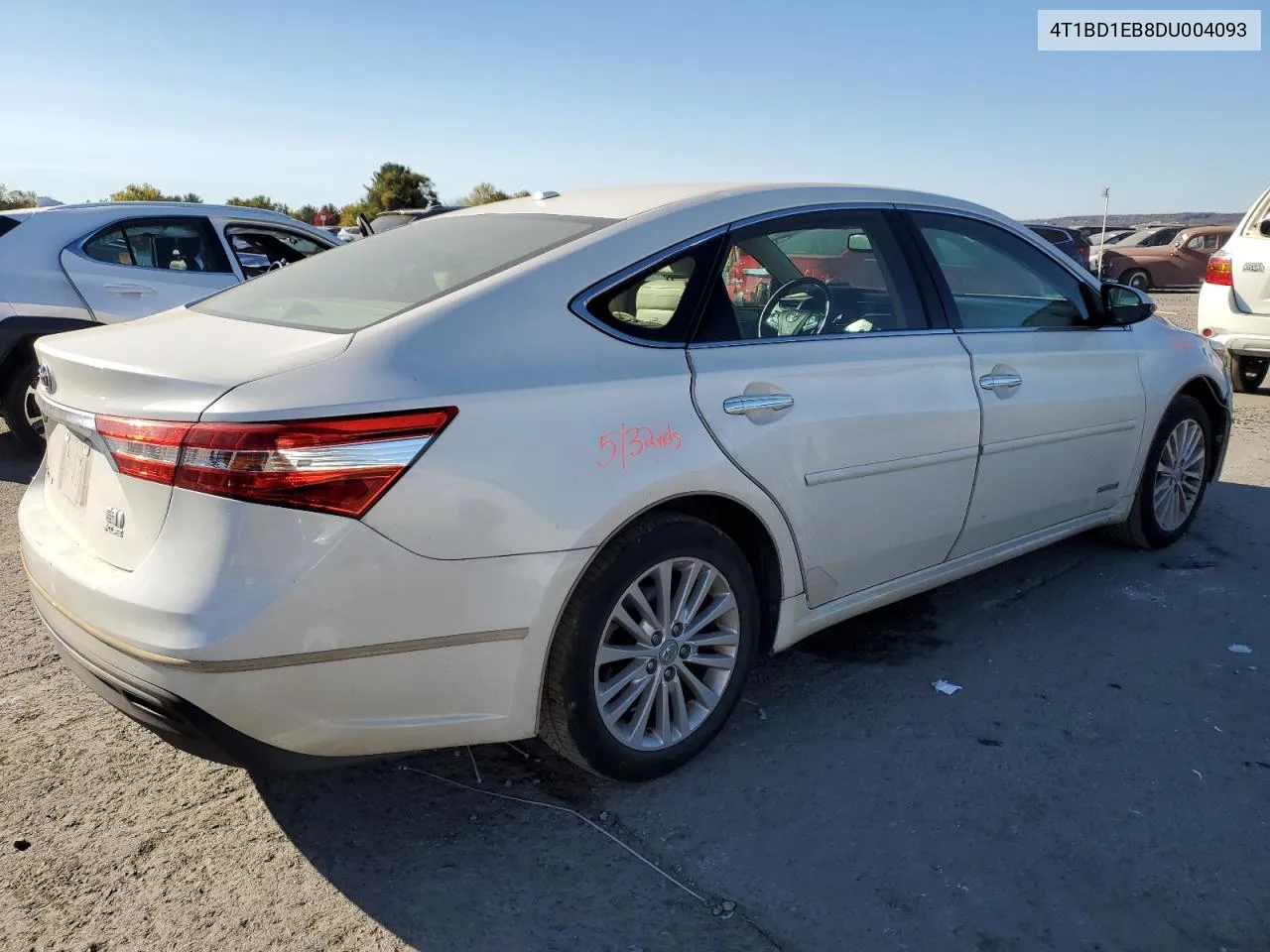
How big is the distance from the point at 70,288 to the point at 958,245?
5561 mm

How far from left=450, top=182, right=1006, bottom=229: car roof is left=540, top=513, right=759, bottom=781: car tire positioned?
975 mm

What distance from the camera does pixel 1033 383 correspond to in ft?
12.8

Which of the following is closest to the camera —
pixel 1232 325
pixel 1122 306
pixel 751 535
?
pixel 751 535

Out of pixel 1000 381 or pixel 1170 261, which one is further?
pixel 1170 261

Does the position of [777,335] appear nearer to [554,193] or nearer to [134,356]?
[554,193]

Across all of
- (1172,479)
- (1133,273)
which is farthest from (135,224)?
(1133,273)

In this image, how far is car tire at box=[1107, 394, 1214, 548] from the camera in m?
4.79

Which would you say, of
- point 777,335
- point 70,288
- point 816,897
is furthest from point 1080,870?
point 70,288

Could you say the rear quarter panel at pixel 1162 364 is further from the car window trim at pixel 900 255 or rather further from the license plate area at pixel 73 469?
the license plate area at pixel 73 469

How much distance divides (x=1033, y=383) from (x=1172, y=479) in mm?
1506

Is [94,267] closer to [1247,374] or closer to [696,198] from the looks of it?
[696,198]

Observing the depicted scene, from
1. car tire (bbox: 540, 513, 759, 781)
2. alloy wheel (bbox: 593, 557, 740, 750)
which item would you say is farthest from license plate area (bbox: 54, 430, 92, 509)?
alloy wheel (bbox: 593, 557, 740, 750)

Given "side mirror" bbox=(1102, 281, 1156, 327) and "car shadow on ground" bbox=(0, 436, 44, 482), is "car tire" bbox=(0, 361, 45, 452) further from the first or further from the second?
"side mirror" bbox=(1102, 281, 1156, 327)

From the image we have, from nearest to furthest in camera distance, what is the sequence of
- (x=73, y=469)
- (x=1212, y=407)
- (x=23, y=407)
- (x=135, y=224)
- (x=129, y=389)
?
(x=129, y=389), (x=73, y=469), (x=1212, y=407), (x=23, y=407), (x=135, y=224)
